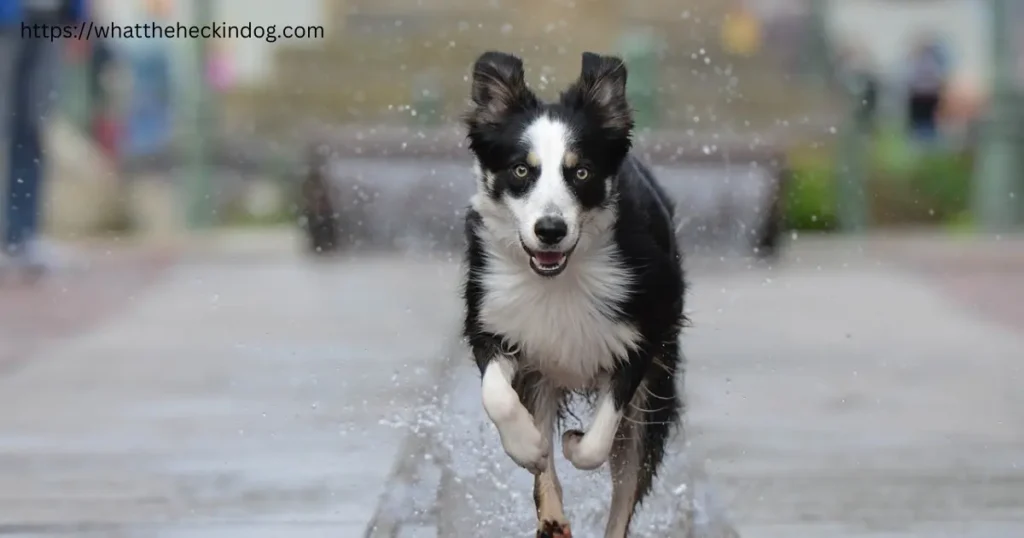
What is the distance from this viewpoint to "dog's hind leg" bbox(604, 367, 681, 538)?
482cm

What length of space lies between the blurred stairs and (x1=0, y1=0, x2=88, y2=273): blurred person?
4.36 meters

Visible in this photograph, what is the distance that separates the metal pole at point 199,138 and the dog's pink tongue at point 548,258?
1116cm

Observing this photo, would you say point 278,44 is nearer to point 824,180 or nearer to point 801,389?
point 824,180

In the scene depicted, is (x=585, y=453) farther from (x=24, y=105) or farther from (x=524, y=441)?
(x=24, y=105)

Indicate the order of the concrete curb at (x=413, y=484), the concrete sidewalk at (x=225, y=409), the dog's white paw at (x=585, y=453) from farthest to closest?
1. the concrete sidewalk at (x=225, y=409)
2. the concrete curb at (x=413, y=484)
3. the dog's white paw at (x=585, y=453)

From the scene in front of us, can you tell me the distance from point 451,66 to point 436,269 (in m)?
4.75

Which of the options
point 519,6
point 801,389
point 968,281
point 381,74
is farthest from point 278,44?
point 801,389

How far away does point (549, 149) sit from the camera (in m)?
4.31

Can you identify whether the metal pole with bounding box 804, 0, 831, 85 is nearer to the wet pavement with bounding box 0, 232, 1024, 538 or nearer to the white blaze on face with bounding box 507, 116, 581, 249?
the wet pavement with bounding box 0, 232, 1024, 538

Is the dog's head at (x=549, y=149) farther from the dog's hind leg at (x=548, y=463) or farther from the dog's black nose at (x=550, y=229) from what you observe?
the dog's hind leg at (x=548, y=463)

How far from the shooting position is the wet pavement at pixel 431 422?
5348 millimetres

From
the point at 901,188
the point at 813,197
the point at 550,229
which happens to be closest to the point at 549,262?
the point at 550,229

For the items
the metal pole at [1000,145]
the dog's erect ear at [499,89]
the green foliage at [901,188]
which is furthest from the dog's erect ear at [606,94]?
the metal pole at [1000,145]

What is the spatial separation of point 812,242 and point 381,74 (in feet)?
17.2
